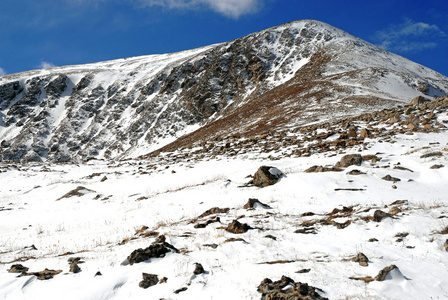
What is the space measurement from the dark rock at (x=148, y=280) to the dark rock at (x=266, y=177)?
25.5ft

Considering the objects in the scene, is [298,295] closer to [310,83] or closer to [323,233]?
[323,233]

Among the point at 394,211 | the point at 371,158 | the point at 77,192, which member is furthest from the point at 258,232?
the point at 77,192

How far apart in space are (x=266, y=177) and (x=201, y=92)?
2364 inches

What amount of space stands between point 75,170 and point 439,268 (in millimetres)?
27469

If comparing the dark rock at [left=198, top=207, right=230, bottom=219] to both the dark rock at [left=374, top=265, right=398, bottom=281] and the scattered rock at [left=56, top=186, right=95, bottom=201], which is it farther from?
the scattered rock at [left=56, top=186, right=95, bottom=201]

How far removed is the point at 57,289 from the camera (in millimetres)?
4594

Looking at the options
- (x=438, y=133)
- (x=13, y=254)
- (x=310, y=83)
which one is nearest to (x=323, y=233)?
(x=13, y=254)

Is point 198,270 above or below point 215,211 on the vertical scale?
above

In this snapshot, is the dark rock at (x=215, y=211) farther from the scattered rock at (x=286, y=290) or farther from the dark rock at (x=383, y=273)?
the dark rock at (x=383, y=273)

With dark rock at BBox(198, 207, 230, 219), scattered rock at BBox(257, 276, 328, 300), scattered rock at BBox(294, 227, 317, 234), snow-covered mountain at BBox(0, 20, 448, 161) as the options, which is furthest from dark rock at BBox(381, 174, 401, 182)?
snow-covered mountain at BBox(0, 20, 448, 161)

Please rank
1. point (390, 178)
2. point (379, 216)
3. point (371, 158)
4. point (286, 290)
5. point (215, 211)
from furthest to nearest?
point (371, 158)
point (390, 178)
point (215, 211)
point (379, 216)
point (286, 290)

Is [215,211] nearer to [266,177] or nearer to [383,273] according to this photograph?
[266,177]

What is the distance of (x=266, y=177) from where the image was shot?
1202 cm

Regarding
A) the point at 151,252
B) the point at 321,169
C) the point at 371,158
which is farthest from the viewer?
the point at 371,158
